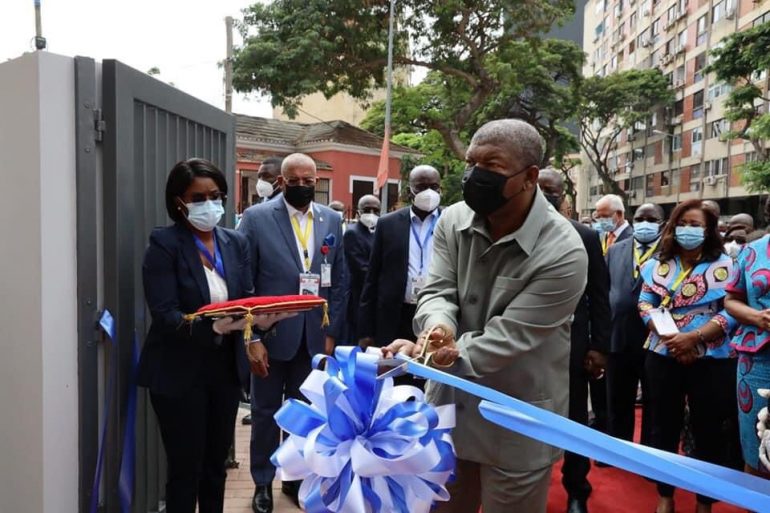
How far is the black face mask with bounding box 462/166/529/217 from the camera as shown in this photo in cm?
207

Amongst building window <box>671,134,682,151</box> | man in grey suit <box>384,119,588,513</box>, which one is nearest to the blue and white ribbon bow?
man in grey suit <box>384,119,588,513</box>

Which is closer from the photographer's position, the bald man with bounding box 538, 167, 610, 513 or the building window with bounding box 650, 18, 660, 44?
the bald man with bounding box 538, 167, 610, 513

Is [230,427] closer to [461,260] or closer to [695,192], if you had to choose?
[461,260]

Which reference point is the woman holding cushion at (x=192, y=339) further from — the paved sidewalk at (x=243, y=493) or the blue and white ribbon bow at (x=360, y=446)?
the blue and white ribbon bow at (x=360, y=446)

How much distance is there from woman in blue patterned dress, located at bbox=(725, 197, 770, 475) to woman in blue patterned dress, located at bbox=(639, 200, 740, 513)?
372 mm

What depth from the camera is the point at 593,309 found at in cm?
352

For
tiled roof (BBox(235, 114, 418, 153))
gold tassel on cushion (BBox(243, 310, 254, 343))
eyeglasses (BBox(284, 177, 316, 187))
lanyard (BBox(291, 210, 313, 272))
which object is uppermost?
tiled roof (BBox(235, 114, 418, 153))

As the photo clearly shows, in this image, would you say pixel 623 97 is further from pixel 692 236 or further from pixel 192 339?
pixel 192 339

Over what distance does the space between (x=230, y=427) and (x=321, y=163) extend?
19.8 meters

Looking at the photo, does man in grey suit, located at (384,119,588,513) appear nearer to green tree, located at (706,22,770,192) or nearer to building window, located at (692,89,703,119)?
green tree, located at (706,22,770,192)

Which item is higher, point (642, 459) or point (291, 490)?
point (642, 459)

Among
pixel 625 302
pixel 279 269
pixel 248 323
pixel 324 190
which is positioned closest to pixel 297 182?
pixel 279 269

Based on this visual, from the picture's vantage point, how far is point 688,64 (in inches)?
1428

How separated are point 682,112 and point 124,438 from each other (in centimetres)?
4063
